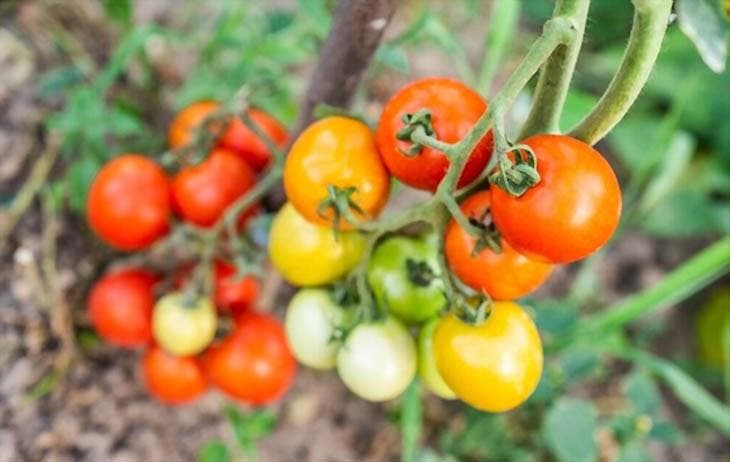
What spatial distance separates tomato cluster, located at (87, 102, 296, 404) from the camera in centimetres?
127

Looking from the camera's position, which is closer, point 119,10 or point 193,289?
point 193,289

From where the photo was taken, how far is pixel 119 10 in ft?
5.01

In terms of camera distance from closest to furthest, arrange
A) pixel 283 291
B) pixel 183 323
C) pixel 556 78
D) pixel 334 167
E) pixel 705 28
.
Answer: pixel 705 28, pixel 556 78, pixel 334 167, pixel 183 323, pixel 283 291

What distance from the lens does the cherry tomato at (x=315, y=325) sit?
3.69ft

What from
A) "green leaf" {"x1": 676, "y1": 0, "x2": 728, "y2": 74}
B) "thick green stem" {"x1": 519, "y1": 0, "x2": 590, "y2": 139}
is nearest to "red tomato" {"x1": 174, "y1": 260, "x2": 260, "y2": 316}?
"thick green stem" {"x1": 519, "y1": 0, "x2": 590, "y2": 139}

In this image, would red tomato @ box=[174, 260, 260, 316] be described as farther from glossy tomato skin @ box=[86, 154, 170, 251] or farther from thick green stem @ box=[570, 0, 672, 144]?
thick green stem @ box=[570, 0, 672, 144]

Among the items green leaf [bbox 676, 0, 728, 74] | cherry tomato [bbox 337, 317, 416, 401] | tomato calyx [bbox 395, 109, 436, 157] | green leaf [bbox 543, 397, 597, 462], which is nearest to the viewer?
green leaf [bbox 676, 0, 728, 74]

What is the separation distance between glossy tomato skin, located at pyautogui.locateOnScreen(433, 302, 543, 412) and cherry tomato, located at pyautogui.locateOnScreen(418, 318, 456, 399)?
101mm

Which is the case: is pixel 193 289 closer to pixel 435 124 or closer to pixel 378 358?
pixel 378 358

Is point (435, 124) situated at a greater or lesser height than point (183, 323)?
greater

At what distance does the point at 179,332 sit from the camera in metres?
1.25

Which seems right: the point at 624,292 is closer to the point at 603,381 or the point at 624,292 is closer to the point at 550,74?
the point at 603,381

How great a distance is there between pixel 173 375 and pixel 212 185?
0.28 metres

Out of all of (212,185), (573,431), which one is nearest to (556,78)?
(212,185)
